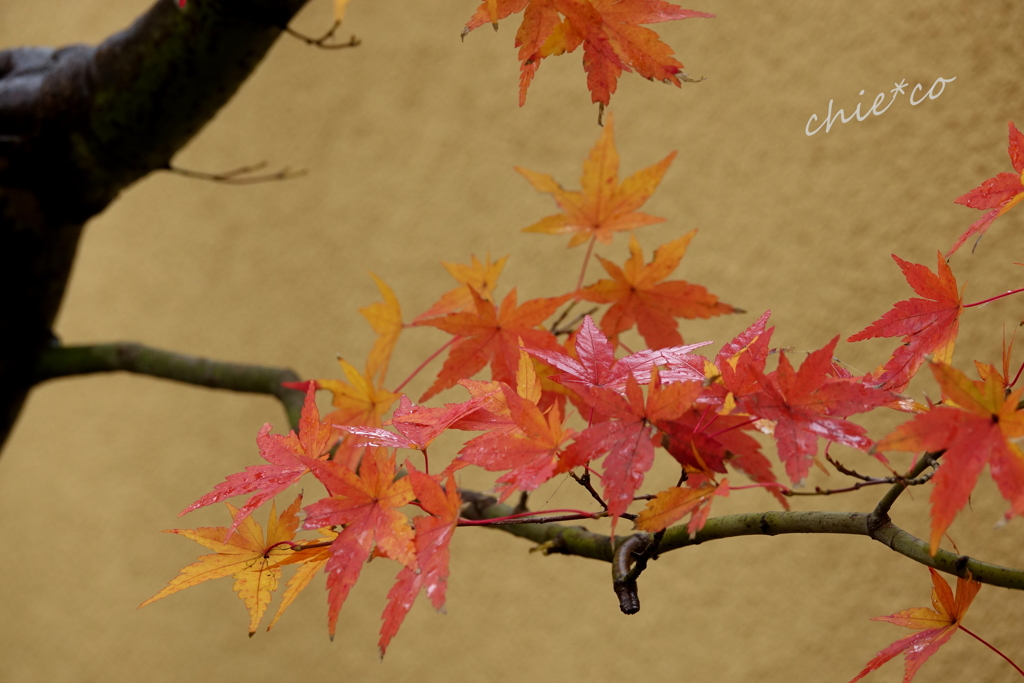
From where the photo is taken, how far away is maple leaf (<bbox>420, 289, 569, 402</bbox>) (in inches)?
16.1

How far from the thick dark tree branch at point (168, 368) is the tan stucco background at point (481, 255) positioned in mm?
326

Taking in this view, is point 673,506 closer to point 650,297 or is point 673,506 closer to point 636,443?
point 636,443

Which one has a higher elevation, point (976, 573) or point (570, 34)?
point (570, 34)

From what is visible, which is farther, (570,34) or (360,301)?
(360,301)

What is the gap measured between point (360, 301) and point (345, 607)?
0.43 meters

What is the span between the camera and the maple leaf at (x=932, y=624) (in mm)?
294

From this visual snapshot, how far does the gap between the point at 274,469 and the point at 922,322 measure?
28cm

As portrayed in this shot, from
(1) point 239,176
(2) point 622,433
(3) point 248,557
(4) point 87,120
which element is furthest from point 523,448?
(1) point 239,176

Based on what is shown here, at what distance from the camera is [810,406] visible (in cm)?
26

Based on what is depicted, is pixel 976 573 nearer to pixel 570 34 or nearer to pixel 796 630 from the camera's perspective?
pixel 570 34

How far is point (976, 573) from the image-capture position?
0.85 feet

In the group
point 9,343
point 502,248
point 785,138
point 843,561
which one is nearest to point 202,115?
point 9,343
